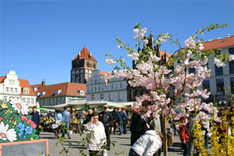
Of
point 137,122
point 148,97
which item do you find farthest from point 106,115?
point 148,97

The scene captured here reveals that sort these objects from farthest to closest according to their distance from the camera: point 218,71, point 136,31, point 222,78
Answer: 1. point 218,71
2. point 222,78
3. point 136,31

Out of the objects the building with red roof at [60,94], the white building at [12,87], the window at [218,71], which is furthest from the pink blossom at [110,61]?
the building with red roof at [60,94]

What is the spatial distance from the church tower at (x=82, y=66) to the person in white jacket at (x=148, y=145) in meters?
91.4

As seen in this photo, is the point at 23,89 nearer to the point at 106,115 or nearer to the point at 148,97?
the point at 106,115

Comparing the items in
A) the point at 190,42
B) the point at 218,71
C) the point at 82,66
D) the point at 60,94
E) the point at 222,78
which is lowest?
the point at 190,42

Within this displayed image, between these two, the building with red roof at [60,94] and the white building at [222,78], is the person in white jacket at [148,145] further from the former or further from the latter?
the building with red roof at [60,94]

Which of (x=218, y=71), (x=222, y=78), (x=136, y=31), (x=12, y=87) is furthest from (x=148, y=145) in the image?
(x=12, y=87)

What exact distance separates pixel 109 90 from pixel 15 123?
5371 centimetres

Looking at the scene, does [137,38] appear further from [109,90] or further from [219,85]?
[109,90]

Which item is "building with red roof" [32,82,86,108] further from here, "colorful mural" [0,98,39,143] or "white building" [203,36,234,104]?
"colorful mural" [0,98,39,143]

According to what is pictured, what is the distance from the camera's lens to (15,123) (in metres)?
4.20

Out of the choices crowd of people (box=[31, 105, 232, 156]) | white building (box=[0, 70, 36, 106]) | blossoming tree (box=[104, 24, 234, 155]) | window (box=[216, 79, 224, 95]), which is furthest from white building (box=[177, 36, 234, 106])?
white building (box=[0, 70, 36, 106])

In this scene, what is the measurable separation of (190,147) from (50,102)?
217ft

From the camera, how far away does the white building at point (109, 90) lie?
2149 inches
